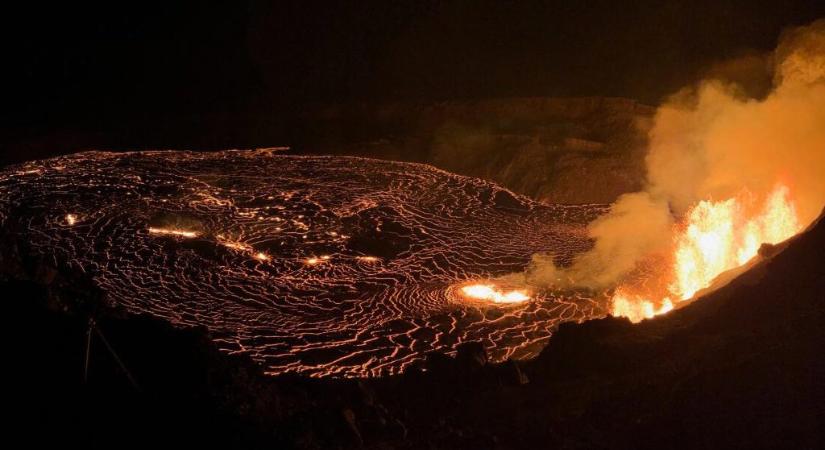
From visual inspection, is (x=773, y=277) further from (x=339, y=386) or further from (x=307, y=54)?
(x=307, y=54)

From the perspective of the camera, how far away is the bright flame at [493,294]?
420 inches

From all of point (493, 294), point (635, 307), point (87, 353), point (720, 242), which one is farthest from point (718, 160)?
point (87, 353)

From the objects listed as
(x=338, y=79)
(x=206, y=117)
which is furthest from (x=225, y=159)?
(x=338, y=79)

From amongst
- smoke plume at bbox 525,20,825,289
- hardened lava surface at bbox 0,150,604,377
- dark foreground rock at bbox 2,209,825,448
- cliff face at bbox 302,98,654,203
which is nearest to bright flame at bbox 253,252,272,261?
hardened lava surface at bbox 0,150,604,377

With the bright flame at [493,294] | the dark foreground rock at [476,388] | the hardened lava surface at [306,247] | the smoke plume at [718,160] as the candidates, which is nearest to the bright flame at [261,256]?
the hardened lava surface at [306,247]

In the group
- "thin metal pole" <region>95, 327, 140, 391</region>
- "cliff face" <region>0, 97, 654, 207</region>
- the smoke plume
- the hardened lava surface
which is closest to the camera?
"thin metal pole" <region>95, 327, 140, 391</region>

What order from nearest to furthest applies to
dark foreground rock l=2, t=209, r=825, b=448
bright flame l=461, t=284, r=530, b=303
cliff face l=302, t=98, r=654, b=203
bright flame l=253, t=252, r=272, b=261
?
dark foreground rock l=2, t=209, r=825, b=448 < bright flame l=461, t=284, r=530, b=303 < bright flame l=253, t=252, r=272, b=261 < cliff face l=302, t=98, r=654, b=203

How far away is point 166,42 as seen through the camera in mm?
32844

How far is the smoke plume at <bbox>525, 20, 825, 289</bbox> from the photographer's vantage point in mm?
11477

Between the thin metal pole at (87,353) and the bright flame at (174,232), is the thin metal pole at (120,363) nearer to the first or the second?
the thin metal pole at (87,353)

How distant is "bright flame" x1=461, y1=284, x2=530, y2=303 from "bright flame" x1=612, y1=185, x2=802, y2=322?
1468mm

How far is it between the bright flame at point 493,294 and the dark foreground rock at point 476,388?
3096 millimetres

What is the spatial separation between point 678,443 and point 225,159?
1659 cm

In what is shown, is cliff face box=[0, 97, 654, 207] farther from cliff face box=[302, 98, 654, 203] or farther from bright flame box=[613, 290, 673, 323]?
bright flame box=[613, 290, 673, 323]
